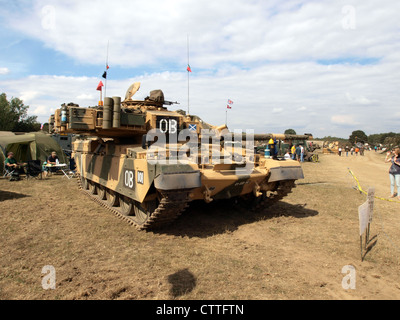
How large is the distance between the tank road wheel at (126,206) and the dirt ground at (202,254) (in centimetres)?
37

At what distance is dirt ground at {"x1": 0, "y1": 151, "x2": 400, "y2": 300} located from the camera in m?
3.99

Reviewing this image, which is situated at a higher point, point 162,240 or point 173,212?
point 173,212

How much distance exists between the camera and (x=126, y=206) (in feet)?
25.1

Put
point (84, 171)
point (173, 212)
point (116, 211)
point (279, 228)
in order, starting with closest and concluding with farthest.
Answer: point (173, 212)
point (279, 228)
point (116, 211)
point (84, 171)

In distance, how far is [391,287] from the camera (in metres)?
4.14

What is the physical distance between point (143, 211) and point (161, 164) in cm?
189

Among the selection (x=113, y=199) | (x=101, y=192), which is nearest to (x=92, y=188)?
(x=101, y=192)

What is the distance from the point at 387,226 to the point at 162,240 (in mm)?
5091

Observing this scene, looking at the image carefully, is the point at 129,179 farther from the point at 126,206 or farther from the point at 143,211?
the point at 126,206

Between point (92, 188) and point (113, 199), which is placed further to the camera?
point (92, 188)

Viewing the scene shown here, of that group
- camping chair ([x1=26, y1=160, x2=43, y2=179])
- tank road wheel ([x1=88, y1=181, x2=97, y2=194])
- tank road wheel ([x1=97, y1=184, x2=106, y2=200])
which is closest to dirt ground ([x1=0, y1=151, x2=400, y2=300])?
tank road wheel ([x1=97, y1=184, x2=106, y2=200])
